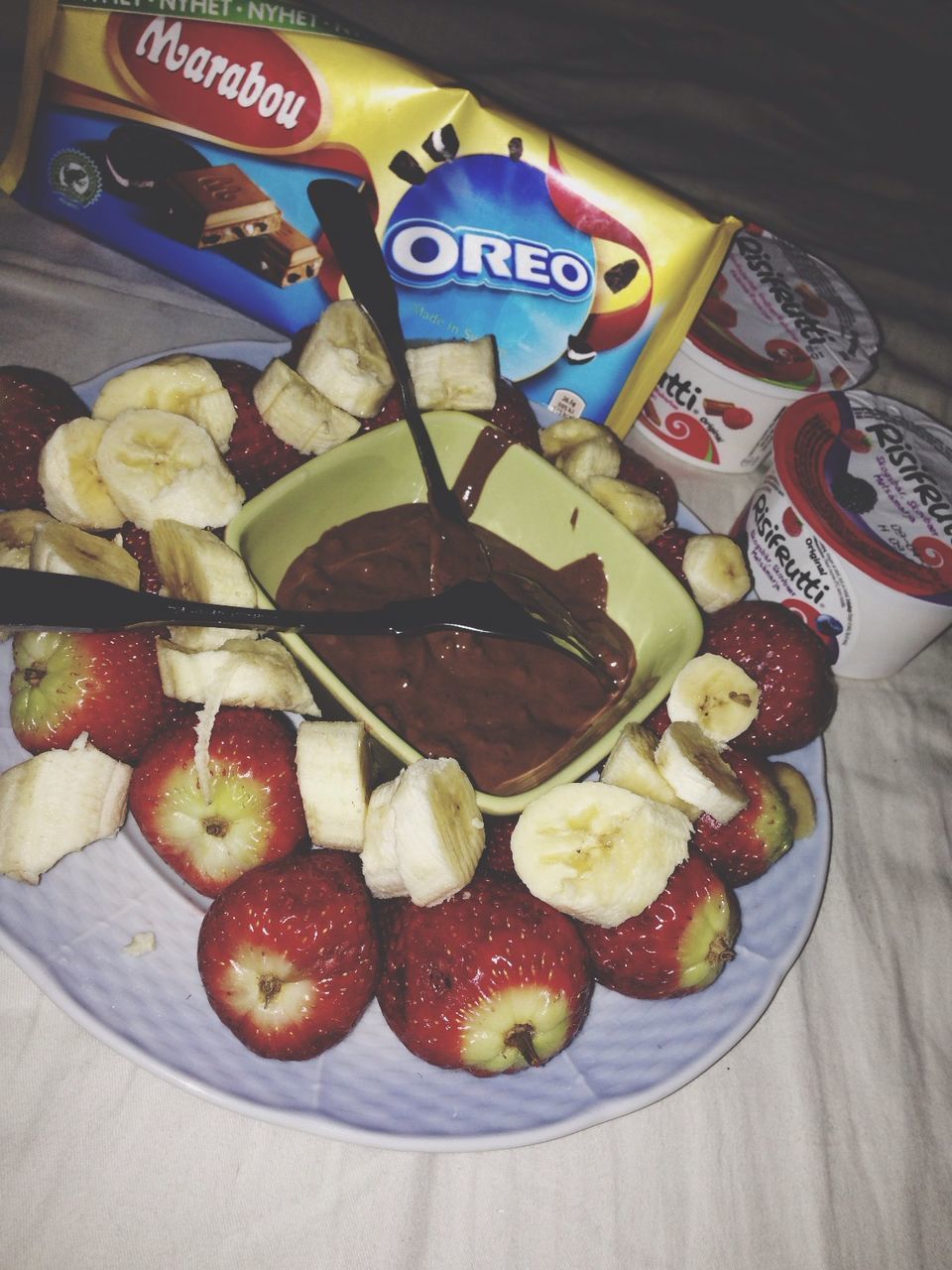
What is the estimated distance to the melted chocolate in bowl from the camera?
135 centimetres

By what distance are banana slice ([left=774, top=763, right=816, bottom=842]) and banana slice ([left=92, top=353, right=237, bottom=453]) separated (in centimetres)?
114

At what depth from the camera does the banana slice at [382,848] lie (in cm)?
118

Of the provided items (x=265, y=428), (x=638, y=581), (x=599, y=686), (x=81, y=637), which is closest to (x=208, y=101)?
(x=265, y=428)

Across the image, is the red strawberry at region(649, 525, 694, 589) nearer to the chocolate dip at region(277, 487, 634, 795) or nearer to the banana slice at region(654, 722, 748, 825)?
the chocolate dip at region(277, 487, 634, 795)

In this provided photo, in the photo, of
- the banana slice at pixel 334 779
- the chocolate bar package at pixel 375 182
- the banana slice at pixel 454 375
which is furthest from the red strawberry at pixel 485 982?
the chocolate bar package at pixel 375 182

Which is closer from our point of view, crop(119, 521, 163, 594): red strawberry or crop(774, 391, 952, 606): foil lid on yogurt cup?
crop(119, 521, 163, 594): red strawberry

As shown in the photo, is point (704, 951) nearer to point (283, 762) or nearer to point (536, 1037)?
point (536, 1037)

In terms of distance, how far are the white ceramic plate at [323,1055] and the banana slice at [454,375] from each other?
0.91 m

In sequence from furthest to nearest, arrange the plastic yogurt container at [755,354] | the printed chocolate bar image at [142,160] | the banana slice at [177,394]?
the plastic yogurt container at [755,354], the printed chocolate bar image at [142,160], the banana slice at [177,394]

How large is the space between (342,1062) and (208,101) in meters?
1.69

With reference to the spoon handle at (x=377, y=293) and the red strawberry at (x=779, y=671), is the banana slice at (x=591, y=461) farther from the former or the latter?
the red strawberry at (x=779, y=671)

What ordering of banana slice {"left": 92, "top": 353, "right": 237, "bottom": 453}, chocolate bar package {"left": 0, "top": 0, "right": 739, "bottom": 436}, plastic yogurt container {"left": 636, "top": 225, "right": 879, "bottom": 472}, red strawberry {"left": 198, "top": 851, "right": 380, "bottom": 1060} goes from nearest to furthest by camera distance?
red strawberry {"left": 198, "top": 851, "right": 380, "bottom": 1060} → banana slice {"left": 92, "top": 353, "right": 237, "bottom": 453} → chocolate bar package {"left": 0, "top": 0, "right": 739, "bottom": 436} → plastic yogurt container {"left": 636, "top": 225, "right": 879, "bottom": 472}

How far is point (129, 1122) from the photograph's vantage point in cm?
117

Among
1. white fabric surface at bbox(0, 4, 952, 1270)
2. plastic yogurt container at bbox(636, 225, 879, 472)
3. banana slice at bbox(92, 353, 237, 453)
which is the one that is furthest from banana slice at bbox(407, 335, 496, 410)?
white fabric surface at bbox(0, 4, 952, 1270)
